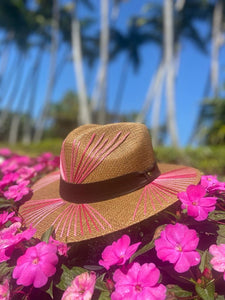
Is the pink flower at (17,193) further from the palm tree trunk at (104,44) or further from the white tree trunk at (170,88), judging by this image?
the palm tree trunk at (104,44)

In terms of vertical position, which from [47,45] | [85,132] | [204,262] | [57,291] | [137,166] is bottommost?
[57,291]

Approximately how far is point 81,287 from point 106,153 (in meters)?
0.47

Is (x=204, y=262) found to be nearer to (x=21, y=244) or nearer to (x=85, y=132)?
(x=21, y=244)

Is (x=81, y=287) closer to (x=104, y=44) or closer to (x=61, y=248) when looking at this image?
(x=61, y=248)

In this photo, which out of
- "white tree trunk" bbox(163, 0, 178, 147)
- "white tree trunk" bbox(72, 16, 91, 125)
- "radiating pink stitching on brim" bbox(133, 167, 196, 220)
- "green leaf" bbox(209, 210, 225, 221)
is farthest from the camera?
"white tree trunk" bbox(72, 16, 91, 125)

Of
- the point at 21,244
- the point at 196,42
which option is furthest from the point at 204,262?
the point at 196,42

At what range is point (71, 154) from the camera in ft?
3.72

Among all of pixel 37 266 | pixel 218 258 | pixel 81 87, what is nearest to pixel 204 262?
pixel 218 258

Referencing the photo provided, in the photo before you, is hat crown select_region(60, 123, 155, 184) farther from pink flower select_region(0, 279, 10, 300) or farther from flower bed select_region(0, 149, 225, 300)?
pink flower select_region(0, 279, 10, 300)

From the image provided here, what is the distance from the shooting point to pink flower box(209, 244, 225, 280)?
708mm

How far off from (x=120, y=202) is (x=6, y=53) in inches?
1197

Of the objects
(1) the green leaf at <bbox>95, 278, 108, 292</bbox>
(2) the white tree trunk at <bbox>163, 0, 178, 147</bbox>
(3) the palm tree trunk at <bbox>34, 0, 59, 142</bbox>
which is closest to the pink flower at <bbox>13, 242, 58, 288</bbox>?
(1) the green leaf at <bbox>95, 278, 108, 292</bbox>

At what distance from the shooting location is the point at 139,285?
27.6 inches

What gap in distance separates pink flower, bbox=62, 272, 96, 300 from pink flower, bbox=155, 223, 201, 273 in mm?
166
